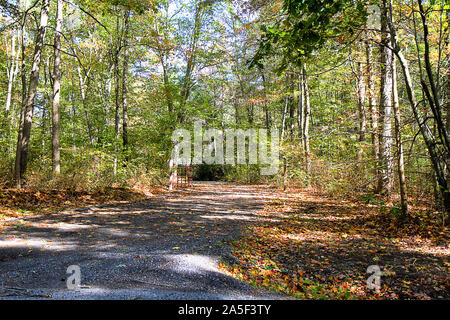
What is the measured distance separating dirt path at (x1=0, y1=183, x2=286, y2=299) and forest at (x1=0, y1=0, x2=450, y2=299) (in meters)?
0.16

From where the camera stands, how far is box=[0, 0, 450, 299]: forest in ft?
10.3

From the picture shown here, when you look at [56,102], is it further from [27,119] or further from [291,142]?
[291,142]

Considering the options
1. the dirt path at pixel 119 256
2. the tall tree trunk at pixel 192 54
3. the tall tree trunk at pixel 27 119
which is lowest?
the dirt path at pixel 119 256

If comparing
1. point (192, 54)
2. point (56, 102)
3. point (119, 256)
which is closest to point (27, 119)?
point (56, 102)

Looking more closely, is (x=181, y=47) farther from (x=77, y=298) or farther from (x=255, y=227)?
(x=77, y=298)

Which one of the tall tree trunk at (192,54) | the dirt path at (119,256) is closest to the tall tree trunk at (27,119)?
the dirt path at (119,256)

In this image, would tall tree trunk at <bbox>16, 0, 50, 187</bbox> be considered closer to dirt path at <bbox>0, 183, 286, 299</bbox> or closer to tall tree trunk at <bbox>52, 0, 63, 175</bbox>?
tall tree trunk at <bbox>52, 0, 63, 175</bbox>

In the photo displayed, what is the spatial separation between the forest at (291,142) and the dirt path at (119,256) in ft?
0.53

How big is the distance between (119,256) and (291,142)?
489 inches

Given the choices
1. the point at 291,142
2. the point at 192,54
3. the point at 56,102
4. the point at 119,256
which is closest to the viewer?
the point at 119,256

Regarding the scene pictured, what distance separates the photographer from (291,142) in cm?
1405

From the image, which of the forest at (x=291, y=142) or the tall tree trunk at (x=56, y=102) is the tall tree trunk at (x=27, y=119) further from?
the tall tree trunk at (x=56, y=102)

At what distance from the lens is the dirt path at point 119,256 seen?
221cm
